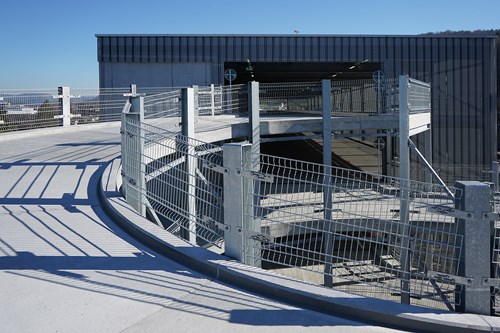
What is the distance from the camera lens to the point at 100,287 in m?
4.03

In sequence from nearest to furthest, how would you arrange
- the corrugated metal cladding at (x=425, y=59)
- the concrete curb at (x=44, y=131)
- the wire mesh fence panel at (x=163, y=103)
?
the wire mesh fence panel at (x=163, y=103)
the concrete curb at (x=44, y=131)
the corrugated metal cladding at (x=425, y=59)

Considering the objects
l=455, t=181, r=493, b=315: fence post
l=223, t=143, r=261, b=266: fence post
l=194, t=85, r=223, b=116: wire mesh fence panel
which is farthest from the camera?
l=194, t=85, r=223, b=116: wire mesh fence panel

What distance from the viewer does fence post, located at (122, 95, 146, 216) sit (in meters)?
6.29

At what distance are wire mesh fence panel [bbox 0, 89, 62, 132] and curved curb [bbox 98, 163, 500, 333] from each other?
1035 centimetres

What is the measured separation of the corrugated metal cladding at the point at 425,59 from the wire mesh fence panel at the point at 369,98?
5939mm

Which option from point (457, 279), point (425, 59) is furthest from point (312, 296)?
point (425, 59)

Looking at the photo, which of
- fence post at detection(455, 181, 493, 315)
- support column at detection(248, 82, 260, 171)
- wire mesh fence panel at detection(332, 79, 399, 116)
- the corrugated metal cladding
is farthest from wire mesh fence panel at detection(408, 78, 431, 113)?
fence post at detection(455, 181, 493, 315)

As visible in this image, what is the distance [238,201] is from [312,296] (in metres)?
1.12

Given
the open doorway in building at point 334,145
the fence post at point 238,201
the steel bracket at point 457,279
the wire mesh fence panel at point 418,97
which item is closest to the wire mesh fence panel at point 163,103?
the fence post at point 238,201

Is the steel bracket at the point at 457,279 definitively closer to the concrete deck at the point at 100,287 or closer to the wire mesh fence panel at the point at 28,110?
the concrete deck at the point at 100,287

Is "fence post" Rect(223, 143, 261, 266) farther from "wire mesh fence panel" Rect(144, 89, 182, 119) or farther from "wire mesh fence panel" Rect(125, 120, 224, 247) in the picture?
"wire mesh fence panel" Rect(144, 89, 182, 119)

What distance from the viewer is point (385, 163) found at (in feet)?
90.8

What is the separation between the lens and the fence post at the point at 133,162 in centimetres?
629

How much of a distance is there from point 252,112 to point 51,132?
566 cm
